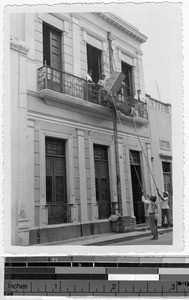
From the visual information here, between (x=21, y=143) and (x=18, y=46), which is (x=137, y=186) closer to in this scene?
(x=21, y=143)

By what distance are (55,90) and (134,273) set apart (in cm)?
99

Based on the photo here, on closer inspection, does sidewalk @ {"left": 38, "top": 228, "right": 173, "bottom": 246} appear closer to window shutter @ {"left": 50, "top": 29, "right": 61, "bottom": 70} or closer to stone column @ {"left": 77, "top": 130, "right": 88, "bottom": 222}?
stone column @ {"left": 77, "top": 130, "right": 88, "bottom": 222}

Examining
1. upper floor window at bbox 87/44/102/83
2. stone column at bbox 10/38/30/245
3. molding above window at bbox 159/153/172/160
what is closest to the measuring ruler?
stone column at bbox 10/38/30/245

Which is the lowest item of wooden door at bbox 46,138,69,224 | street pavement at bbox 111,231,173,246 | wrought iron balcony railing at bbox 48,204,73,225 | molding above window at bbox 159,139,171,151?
street pavement at bbox 111,231,173,246

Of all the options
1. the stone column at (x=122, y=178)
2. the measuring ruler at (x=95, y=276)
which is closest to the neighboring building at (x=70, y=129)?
the stone column at (x=122, y=178)

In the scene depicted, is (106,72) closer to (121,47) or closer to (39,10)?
(121,47)

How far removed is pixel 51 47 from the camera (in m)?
1.88

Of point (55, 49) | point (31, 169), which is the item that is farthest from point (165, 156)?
point (55, 49)

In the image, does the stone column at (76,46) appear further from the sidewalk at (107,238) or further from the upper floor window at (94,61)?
the sidewalk at (107,238)

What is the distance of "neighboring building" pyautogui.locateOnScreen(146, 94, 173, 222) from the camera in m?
1.87

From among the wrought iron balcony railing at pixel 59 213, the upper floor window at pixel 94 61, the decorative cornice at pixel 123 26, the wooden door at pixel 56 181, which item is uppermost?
the decorative cornice at pixel 123 26

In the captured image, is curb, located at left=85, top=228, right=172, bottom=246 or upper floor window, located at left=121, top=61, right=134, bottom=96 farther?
upper floor window, located at left=121, top=61, right=134, bottom=96

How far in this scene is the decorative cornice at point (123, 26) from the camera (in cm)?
Result: 191

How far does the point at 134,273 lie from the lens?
5.95 feet
